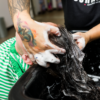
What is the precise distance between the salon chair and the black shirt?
23 cm

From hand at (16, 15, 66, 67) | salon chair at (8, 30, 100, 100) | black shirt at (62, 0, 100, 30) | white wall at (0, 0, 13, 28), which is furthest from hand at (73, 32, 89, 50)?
white wall at (0, 0, 13, 28)

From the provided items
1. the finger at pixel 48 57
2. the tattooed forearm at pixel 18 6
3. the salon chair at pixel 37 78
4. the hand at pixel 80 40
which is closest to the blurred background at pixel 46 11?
the salon chair at pixel 37 78

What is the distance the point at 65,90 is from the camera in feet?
2.49

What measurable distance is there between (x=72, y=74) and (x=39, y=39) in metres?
0.29

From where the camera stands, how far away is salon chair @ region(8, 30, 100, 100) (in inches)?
22.3

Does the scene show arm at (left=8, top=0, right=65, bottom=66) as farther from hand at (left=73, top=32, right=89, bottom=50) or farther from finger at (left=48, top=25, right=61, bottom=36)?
hand at (left=73, top=32, right=89, bottom=50)

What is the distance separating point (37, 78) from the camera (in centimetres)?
71

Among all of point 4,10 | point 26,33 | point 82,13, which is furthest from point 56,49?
point 4,10

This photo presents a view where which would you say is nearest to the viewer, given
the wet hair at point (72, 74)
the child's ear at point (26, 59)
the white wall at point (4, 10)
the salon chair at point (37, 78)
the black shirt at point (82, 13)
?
the salon chair at point (37, 78)

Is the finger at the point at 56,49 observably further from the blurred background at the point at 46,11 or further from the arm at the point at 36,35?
the blurred background at the point at 46,11

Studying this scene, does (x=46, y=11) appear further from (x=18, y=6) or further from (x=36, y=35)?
(x=36, y=35)

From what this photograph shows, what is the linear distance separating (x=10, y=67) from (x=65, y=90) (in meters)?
0.44

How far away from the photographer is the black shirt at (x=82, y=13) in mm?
1107

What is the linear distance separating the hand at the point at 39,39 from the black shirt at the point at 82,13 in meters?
0.60
